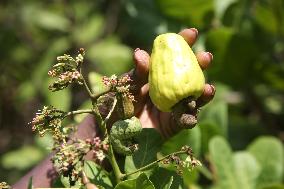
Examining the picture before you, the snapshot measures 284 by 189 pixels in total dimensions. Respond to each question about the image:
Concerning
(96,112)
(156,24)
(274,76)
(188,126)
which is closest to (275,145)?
(274,76)

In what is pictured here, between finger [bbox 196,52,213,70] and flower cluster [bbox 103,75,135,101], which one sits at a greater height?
finger [bbox 196,52,213,70]

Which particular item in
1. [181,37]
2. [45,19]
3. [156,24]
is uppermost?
[45,19]

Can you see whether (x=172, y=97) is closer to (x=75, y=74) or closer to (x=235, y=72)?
(x=75, y=74)

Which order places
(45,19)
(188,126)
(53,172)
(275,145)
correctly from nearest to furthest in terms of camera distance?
(188,126) → (53,172) → (275,145) → (45,19)

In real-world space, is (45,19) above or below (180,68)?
above

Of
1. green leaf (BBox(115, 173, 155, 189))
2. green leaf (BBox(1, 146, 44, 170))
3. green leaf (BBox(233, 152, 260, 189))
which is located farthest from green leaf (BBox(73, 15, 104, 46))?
green leaf (BBox(115, 173, 155, 189))

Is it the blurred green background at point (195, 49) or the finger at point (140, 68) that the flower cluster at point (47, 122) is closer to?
the blurred green background at point (195, 49)

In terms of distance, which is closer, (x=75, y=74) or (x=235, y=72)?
(x=75, y=74)

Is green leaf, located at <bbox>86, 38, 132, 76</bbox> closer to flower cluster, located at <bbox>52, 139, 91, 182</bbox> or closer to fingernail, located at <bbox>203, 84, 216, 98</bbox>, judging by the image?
fingernail, located at <bbox>203, 84, 216, 98</bbox>
